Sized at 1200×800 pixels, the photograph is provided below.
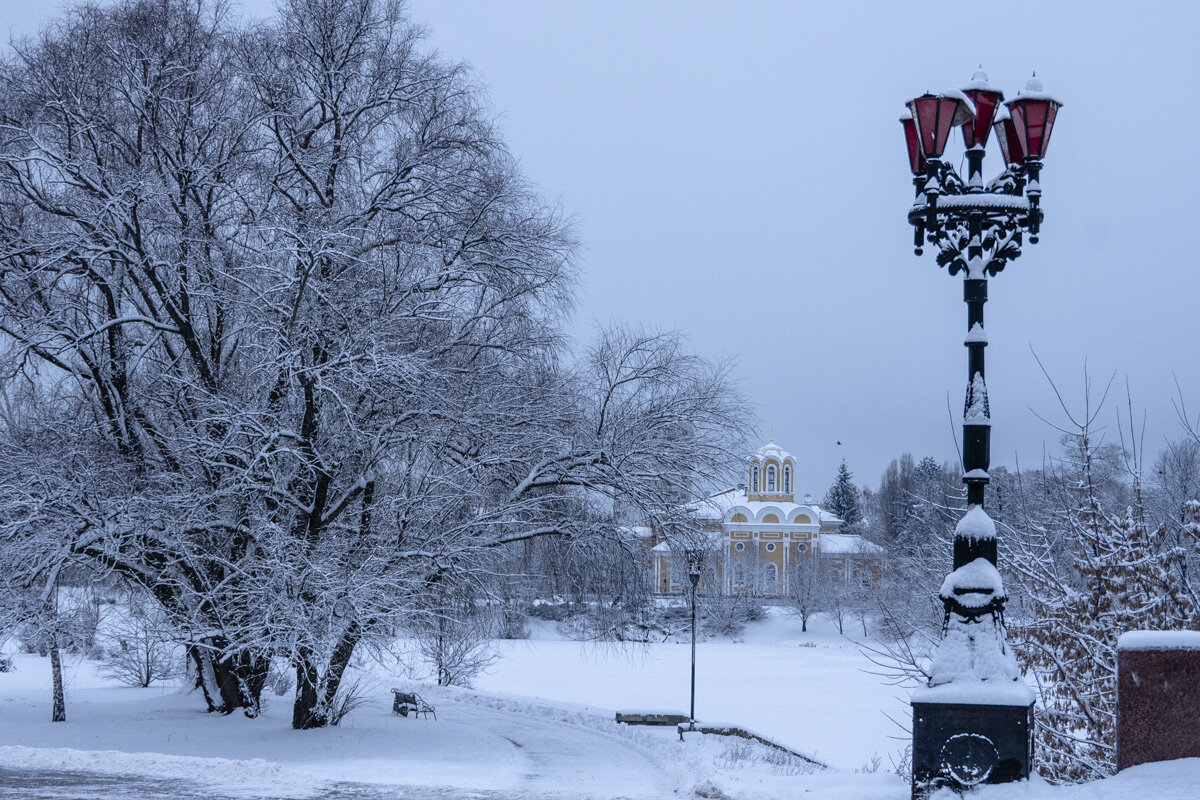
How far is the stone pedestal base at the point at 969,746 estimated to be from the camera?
24.5 ft

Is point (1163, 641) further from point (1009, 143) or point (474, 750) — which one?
point (474, 750)

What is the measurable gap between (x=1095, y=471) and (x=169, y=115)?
14262 millimetres

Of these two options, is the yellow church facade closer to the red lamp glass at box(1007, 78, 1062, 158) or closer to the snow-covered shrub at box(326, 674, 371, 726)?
the snow-covered shrub at box(326, 674, 371, 726)

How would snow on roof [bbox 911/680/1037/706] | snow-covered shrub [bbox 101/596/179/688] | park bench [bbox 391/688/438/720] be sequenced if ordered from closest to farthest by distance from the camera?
1. snow on roof [bbox 911/680/1037/706]
2. snow-covered shrub [bbox 101/596/179/688]
3. park bench [bbox 391/688/438/720]

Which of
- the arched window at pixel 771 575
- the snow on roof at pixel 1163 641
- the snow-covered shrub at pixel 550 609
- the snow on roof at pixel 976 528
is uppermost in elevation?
the snow on roof at pixel 976 528

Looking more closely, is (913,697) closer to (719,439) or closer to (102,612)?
(719,439)

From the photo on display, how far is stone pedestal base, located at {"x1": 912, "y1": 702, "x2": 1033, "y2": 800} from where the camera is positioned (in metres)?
7.47

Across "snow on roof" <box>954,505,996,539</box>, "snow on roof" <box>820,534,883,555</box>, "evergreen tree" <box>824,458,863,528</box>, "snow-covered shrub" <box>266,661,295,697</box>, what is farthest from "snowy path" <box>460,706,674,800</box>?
"evergreen tree" <box>824,458,863,528</box>

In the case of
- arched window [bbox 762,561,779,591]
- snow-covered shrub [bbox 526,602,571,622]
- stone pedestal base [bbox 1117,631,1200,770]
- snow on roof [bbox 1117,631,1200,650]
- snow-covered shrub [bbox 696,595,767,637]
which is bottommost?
snow-covered shrub [bbox 696,595,767,637]

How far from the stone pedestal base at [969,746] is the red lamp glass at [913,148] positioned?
3929 millimetres

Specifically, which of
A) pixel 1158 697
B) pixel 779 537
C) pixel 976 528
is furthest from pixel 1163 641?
pixel 779 537

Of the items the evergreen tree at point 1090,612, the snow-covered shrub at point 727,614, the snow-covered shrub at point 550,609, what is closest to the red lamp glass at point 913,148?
the evergreen tree at point 1090,612

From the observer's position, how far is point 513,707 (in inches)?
1035

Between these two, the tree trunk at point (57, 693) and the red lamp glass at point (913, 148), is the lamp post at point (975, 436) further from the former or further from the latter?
the tree trunk at point (57, 693)
